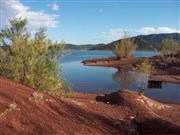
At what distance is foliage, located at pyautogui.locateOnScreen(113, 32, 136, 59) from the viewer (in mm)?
60306

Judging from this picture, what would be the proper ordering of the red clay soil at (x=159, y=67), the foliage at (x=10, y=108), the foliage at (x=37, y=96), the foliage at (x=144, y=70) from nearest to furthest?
the foliage at (x=10, y=108) < the foliage at (x=37, y=96) < the foliage at (x=144, y=70) < the red clay soil at (x=159, y=67)

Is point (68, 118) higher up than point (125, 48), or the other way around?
point (125, 48)

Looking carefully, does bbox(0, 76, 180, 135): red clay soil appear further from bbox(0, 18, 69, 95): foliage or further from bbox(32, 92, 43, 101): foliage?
bbox(0, 18, 69, 95): foliage

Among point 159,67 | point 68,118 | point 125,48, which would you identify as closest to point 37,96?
point 68,118

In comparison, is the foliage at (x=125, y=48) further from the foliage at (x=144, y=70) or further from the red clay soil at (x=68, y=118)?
the red clay soil at (x=68, y=118)

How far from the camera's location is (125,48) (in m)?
61.5

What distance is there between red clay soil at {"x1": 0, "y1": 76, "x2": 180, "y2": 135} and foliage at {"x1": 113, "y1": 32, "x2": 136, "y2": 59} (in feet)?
147

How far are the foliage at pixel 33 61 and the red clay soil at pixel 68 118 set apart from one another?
2180mm

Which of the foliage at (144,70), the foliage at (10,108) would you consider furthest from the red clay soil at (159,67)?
the foliage at (10,108)

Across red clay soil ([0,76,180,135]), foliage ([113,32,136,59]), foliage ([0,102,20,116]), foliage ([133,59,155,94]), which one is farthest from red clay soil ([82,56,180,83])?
foliage ([0,102,20,116])

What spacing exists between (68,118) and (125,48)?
5234 centimetres

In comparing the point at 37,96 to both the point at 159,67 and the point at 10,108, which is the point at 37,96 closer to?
the point at 10,108

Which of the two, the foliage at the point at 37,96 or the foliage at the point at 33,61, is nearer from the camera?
the foliage at the point at 37,96

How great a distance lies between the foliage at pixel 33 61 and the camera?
1356 centimetres
